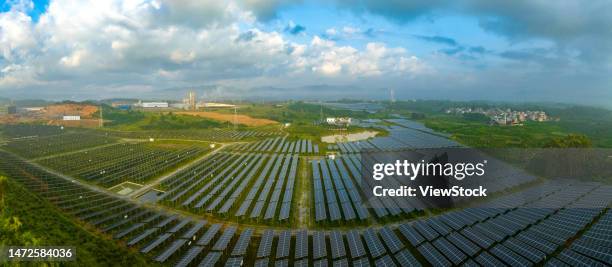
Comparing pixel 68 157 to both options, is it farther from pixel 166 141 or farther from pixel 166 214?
pixel 166 214

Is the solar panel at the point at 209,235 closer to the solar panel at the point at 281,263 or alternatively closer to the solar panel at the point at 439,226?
the solar panel at the point at 281,263

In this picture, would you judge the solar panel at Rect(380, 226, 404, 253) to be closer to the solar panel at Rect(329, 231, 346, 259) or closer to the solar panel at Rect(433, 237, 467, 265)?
the solar panel at Rect(433, 237, 467, 265)

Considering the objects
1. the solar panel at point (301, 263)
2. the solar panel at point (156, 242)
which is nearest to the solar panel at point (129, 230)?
the solar panel at point (156, 242)

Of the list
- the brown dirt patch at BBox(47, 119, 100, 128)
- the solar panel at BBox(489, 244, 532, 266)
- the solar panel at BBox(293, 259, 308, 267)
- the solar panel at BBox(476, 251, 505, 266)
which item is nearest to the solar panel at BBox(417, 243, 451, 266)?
the solar panel at BBox(476, 251, 505, 266)

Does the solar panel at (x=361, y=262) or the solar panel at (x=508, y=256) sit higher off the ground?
the solar panel at (x=508, y=256)

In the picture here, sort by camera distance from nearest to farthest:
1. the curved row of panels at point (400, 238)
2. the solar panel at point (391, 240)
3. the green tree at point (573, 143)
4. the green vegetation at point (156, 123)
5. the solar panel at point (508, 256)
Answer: the solar panel at point (508, 256) → the curved row of panels at point (400, 238) → the solar panel at point (391, 240) → the green tree at point (573, 143) → the green vegetation at point (156, 123)

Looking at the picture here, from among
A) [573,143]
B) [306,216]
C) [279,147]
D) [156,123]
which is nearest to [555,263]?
[306,216]

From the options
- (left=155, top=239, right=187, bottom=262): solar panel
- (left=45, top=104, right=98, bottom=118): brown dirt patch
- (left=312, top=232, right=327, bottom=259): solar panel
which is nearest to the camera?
(left=155, top=239, right=187, bottom=262): solar panel
